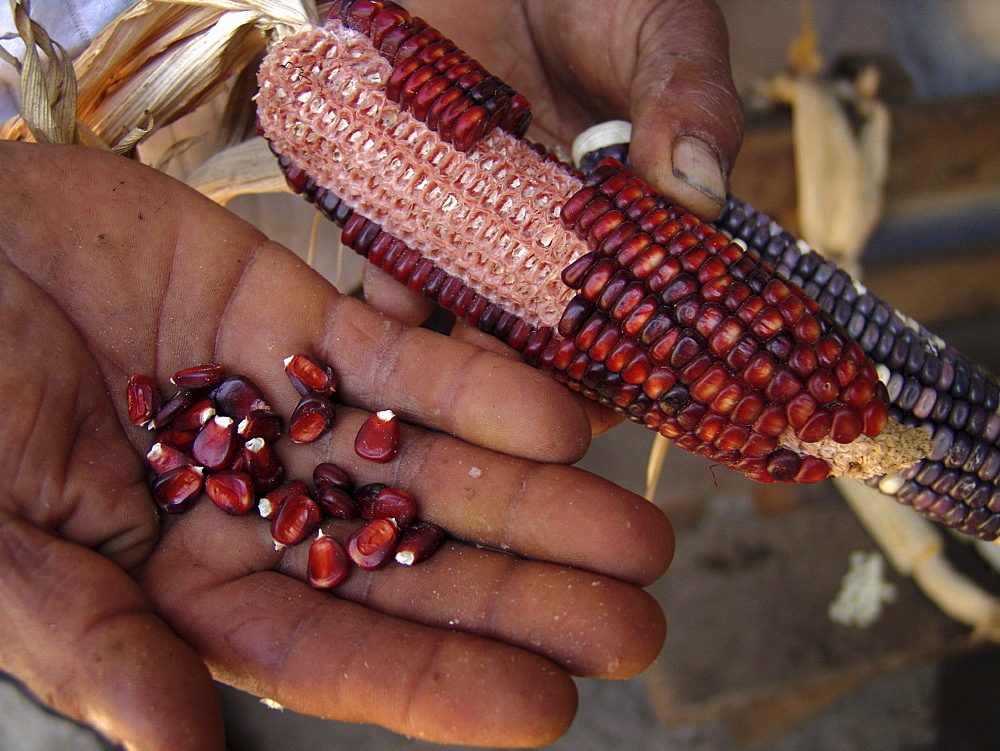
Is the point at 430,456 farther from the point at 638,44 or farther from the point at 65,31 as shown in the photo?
the point at 65,31

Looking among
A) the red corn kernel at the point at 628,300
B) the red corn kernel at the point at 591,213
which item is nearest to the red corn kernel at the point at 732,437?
the red corn kernel at the point at 628,300

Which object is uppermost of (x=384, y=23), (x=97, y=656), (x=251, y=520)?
(x=384, y=23)

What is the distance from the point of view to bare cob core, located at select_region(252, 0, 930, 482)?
174 cm

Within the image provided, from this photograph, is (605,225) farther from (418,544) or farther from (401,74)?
(418,544)

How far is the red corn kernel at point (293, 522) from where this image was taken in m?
1.76

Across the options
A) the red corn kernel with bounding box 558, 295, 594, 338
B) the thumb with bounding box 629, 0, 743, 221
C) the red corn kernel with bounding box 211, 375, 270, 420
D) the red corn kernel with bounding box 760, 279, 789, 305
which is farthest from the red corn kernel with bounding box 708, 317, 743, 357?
the red corn kernel with bounding box 211, 375, 270, 420

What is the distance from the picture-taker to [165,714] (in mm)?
1282

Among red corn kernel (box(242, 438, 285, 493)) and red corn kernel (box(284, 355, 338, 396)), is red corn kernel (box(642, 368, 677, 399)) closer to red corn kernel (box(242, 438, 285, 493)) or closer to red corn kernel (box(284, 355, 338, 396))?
red corn kernel (box(284, 355, 338, 396))

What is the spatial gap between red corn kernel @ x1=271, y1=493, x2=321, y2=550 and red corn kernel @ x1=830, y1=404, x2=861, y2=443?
4.00ft

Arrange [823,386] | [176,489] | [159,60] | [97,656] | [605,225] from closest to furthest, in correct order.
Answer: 1. [97,656]
2. [823,386]
3. [176,489]
4. [605,225]
5. [159,60]

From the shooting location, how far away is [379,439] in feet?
6.11

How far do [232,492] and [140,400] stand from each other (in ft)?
1.12

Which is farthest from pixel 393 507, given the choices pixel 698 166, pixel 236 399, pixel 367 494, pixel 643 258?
pixel 698 166

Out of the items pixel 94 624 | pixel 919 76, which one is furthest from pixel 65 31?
pixel 919 76
